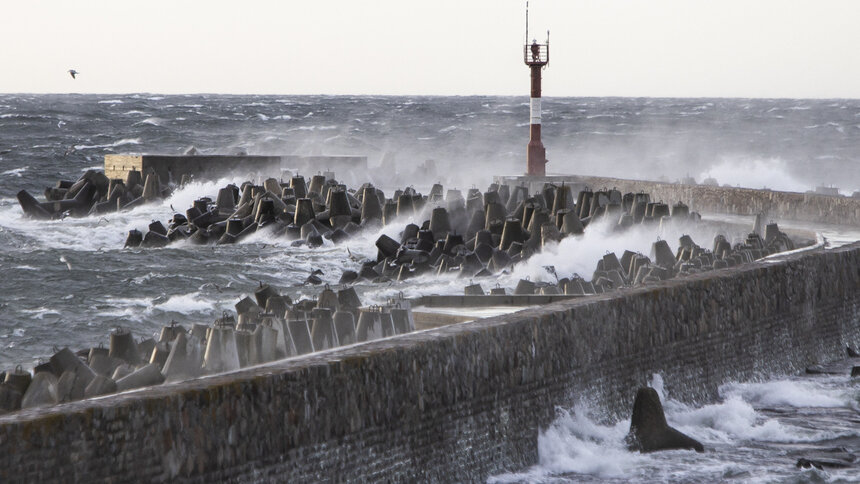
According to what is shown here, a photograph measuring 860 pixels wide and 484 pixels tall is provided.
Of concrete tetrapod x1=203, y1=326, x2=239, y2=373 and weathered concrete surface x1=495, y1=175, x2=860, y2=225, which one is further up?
concrete tetrapod x1=203, y1=326, x2=239, y2=373

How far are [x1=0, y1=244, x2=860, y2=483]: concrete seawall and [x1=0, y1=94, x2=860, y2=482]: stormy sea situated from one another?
0.89ft

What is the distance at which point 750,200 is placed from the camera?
73.3 ft

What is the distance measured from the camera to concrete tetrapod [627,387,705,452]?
866 centimetres

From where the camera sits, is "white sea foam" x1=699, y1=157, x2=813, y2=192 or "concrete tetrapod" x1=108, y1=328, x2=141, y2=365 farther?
"white sea foam" x1=699, y1=157, x2=813, y2=192

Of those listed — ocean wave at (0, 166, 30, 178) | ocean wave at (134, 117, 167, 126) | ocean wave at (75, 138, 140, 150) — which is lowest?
ocean wave at (134, 117, 167, 126)

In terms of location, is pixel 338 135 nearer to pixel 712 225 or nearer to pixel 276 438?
pixel 712 225

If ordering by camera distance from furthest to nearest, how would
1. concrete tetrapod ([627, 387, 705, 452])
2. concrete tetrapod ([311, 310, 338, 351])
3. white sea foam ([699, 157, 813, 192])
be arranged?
white sea foam ([699, 157, 813, 192]) < concrete tetrapod ([311, 310, 338, 351]) < concrete tetrapod ([627, 387, 705, 452])

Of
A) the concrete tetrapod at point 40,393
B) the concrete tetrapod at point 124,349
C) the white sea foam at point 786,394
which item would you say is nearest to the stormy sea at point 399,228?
the white sea foam at point 786,394

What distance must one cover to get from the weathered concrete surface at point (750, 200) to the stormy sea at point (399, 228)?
7.12 ft

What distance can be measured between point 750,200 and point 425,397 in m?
16.2

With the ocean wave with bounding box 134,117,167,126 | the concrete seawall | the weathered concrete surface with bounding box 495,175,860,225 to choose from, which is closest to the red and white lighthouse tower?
the weathered concrete surface with bounding box 495,175,860,225

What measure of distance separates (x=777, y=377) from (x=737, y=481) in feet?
9.92

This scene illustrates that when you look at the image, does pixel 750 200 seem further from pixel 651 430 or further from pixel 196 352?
pixel 196 352

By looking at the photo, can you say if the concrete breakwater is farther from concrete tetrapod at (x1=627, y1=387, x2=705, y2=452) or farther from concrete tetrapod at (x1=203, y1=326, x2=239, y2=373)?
concrete tetrapod at (x1=627, y1=387, x2=705, y2=452)
